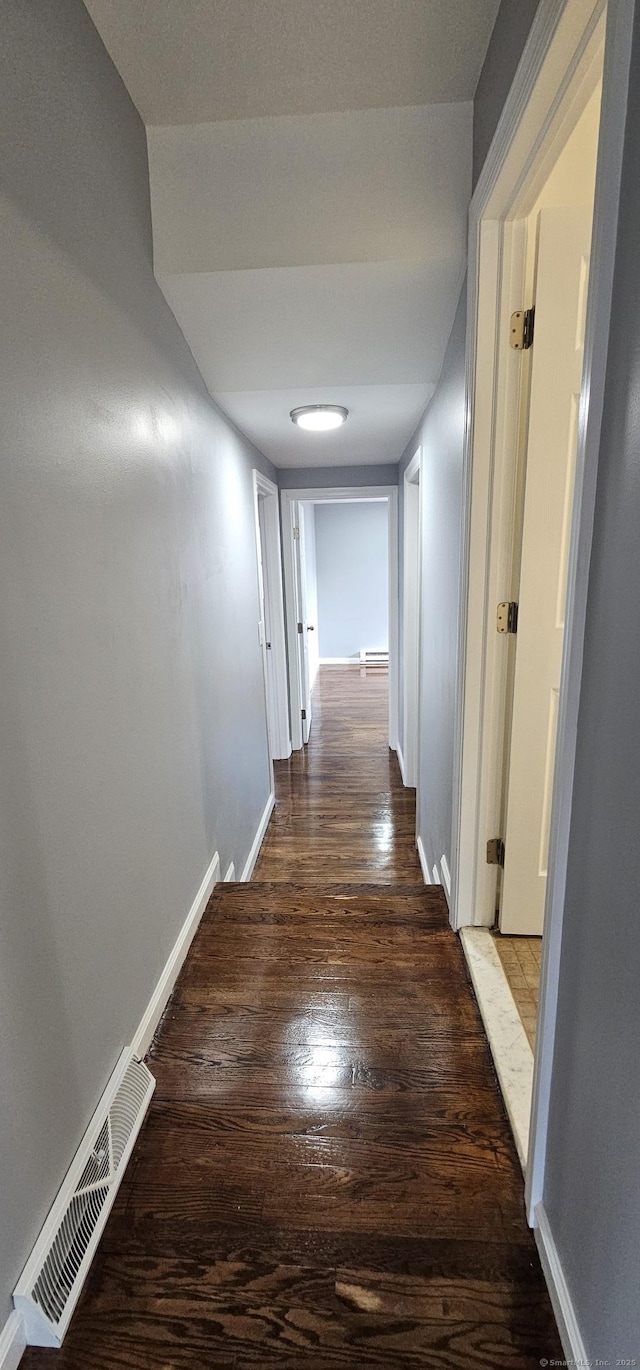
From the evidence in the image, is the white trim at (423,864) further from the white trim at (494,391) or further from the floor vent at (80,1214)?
the floor vent at (80,1214)

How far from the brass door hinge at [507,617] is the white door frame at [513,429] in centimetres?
2

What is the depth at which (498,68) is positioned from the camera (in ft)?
3.83

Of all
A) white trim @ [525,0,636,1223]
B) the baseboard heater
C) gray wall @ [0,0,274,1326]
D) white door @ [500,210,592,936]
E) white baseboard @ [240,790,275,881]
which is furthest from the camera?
the baseboard heater

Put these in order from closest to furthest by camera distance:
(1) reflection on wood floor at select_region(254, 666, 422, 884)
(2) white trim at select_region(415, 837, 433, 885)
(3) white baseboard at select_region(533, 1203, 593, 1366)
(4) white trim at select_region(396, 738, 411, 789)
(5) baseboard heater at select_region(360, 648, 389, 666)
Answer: (3) white baseboard at select_region(533, 1203, 593, 1366)
(2) white trim at select_region(415, 837, 433, 885)
(1) reflection on wood floor at select_region(254, 666, 422, 884)
(4) white trim at select_region(396, 738, 411, 789)
(5) baseboard heater at select_region(360, 648, 389, 666)

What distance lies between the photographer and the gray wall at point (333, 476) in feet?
13.8

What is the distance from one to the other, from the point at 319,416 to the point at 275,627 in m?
2.02

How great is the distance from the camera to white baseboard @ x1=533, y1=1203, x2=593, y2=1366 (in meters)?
0.81

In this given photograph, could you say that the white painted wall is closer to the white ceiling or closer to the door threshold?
the white ceiling

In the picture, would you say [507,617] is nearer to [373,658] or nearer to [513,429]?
[513,429]

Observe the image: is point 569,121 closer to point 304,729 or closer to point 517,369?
point 517,369

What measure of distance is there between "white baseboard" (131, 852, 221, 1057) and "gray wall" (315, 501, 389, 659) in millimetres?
5412

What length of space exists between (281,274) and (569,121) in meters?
0.75

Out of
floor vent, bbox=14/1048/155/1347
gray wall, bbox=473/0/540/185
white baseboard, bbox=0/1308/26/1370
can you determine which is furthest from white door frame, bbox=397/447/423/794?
white baseboard, bbox=0/1308/26/1370

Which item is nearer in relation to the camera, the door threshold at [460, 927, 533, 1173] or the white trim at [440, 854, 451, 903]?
the door threshold at [460, 927, 533, 1173]
